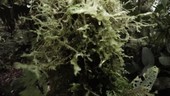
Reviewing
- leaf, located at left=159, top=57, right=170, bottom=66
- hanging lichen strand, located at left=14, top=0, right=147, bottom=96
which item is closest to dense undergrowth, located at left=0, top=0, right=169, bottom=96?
hanging lichen strand, located at left=14, top=0, right=147, bottom=96

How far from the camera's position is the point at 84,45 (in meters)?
0.77

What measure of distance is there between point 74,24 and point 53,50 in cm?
9

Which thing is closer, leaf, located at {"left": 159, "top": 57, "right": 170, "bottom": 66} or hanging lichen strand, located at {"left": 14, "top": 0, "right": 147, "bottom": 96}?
hanging lichen strand, located at {"left": 14, "top": 0, "right": 147, "bottom": 96}

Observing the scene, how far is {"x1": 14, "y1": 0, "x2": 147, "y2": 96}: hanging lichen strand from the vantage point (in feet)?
2.51

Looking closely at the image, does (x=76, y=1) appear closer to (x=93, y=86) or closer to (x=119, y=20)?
A: (x=119, y=20)

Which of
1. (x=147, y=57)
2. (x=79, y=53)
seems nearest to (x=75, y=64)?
(x=79, y=53)

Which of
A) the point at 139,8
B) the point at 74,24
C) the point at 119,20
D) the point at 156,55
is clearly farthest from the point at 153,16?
the point at 74,24

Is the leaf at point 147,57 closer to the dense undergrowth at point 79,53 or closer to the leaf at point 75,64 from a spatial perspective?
the dense undergrowth at point 79,53

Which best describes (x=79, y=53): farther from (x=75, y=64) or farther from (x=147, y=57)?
(x=147, y=57)

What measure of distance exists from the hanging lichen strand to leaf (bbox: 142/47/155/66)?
38cm

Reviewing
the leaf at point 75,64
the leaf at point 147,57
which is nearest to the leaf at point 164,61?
the leaf at point 147,57

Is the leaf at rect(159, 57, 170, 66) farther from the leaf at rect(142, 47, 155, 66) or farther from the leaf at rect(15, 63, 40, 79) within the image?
the leaf at rect(15, 63, 40, 79)

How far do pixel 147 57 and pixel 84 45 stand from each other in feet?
1.59

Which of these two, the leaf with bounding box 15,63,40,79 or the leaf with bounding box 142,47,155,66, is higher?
the leaf with bounding box 15,63,40,79
